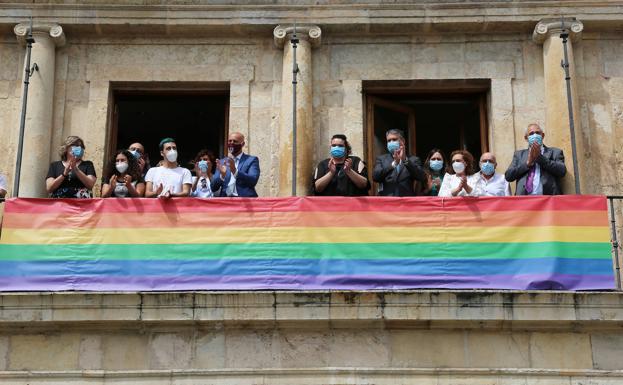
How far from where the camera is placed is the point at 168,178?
44.5 ft

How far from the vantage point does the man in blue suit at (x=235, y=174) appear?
13.5 metres

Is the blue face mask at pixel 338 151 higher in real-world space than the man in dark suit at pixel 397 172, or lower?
higher

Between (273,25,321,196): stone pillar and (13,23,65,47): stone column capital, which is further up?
(13,23,65,47): stone column capital

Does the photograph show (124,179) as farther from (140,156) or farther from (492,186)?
(492,186)

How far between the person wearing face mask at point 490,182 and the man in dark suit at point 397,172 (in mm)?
643

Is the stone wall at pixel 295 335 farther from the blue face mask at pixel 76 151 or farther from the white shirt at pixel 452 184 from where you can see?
the blue face mask at pixel 76 151

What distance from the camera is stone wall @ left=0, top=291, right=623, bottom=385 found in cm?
1232

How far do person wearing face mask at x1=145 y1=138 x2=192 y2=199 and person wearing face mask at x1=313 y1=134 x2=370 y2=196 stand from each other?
1.46m

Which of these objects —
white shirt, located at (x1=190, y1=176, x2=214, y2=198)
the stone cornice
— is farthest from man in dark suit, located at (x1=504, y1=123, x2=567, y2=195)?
white shirt, located at (x1=190, y1=176, x2=214, y2=198)

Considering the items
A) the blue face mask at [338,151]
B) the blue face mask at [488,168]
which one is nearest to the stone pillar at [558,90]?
the blue face mask at [488,168]

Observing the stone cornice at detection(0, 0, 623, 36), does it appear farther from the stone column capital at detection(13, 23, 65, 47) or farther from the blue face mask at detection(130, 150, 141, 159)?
the blue face mask at detection(130, 150, 141, 159)

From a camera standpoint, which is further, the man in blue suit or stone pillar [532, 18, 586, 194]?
stone pillar [532, 18, 586, 194]

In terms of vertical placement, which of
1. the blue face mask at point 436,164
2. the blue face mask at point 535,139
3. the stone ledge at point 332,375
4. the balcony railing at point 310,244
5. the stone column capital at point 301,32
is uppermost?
the stone column capital at point 301,32

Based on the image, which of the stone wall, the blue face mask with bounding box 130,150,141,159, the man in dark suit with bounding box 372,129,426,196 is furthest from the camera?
the blue face mask with bounding box 130,150,141,159
